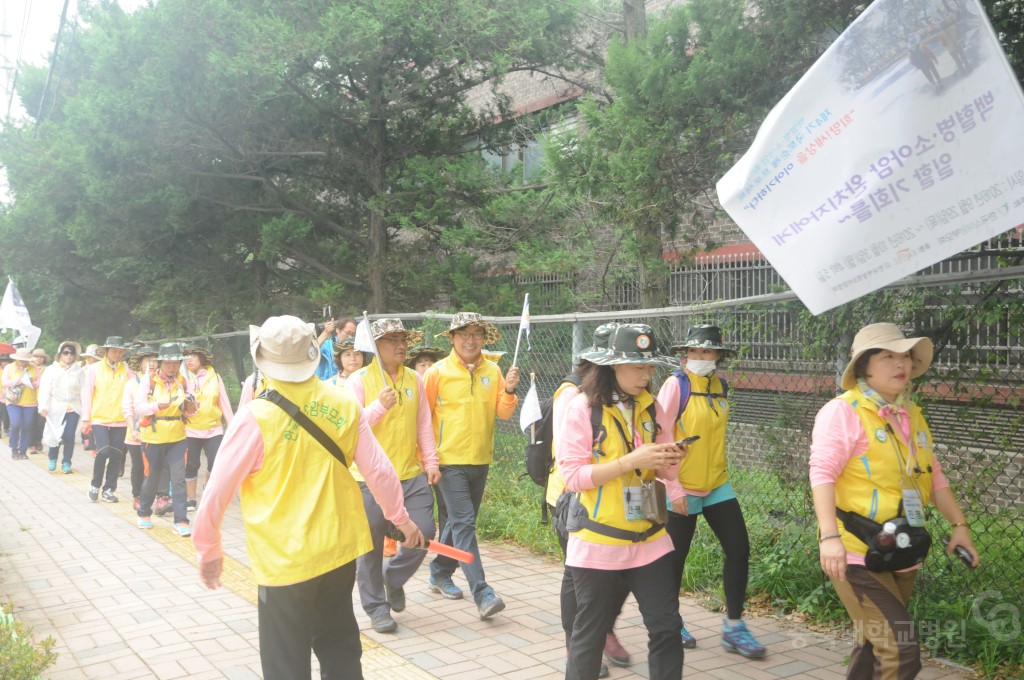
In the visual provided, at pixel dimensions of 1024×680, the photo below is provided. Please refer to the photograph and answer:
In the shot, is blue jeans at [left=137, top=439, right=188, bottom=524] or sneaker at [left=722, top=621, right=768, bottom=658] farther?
blue jeans at [left=137, top=439, right=188, bottom=524]

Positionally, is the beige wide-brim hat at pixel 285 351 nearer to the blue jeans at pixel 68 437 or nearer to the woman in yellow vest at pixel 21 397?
the blue jeans at pixel 68 437

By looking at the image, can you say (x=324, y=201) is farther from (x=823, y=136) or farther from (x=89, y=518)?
(x=823, y=136)

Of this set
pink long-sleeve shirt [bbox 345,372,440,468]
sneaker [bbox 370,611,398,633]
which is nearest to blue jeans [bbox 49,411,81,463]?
pink long-sleeve shirt [bbox 345,372,440,468]

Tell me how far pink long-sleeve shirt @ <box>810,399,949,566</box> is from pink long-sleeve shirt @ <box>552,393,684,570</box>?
729 millimetres

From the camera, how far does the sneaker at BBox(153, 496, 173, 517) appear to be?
10469mm

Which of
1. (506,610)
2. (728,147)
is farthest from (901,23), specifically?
(506,610)

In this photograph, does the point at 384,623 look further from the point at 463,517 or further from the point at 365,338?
the point at 365,338

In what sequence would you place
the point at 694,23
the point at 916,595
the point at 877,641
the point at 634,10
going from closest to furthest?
the point at 877,641 → the point at 916,595 → the point at 694,23 → the point at 634,10

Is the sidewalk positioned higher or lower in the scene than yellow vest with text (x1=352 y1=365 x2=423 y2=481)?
lower

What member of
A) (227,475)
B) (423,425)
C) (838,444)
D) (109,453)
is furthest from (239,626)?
(109,453)

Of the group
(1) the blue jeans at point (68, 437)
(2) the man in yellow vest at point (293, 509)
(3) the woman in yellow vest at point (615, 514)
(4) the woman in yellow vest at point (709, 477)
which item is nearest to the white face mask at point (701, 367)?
(4) the woman in yellow vest at point (709, 477)

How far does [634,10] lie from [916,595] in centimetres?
849

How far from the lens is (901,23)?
3344 millimetres

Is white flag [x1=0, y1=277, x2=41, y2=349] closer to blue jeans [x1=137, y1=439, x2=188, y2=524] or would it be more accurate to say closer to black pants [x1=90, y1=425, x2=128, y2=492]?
black pants [x1=90, y1=425, x2=128, y2=492]
